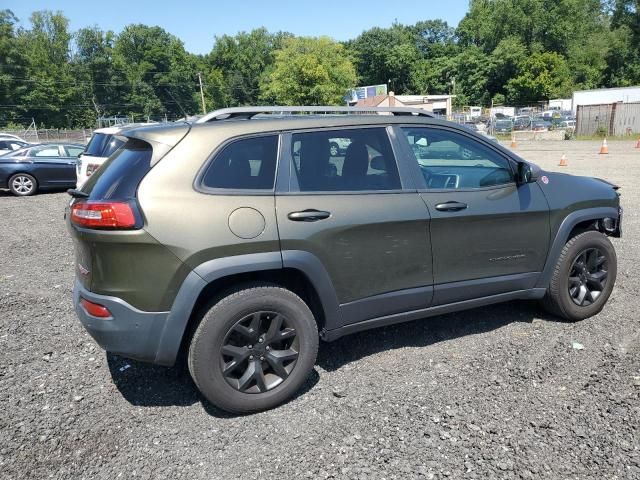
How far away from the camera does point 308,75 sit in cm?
5788

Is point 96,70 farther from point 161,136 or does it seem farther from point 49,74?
point 161,136

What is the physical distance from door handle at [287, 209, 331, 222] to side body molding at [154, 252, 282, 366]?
28 cm

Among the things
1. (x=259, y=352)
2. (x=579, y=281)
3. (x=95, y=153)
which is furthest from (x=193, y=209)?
(x=95, y=153)

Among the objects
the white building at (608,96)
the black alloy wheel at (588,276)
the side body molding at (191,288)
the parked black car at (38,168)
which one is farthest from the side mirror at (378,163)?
the white building at (608,96)

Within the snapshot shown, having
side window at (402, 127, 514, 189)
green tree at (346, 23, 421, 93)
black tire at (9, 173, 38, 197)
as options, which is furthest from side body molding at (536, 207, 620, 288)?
green tree at (346, 23, 421, 93)

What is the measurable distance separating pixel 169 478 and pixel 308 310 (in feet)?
3.94

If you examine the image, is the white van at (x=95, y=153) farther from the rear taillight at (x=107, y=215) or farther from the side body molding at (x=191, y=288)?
the side body molding at (x=191, y=288)

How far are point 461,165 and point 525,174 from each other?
0.51 meters

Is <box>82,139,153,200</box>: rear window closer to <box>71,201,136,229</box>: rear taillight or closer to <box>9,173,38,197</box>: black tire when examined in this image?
<box>71,201,136,229</box>: rear taillight

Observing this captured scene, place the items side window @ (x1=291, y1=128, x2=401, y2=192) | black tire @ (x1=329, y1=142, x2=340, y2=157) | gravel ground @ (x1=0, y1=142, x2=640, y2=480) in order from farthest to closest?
black tire @ (x1=329, y1=142, x2=340, y2=157) → side window @ (x1=291, y1=128, x2=401, y2=192) → gravel ground @ (x1=0, y1=142, x2=640, y2=480)

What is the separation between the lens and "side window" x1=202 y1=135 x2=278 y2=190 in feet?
9.70

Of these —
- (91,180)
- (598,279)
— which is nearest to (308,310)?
(91,180)

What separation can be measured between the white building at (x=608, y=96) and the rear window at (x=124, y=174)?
45.2m

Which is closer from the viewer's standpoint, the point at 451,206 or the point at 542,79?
the point at 451,206
